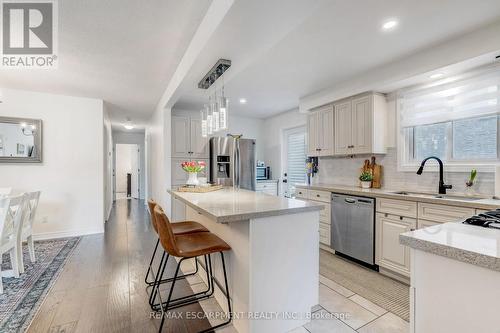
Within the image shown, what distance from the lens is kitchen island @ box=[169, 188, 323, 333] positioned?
5.30 ft

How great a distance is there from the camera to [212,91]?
150 inches

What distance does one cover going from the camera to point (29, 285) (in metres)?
2.38

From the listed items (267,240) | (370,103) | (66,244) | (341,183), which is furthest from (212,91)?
(66,244)

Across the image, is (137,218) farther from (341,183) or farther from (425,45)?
(425,45)

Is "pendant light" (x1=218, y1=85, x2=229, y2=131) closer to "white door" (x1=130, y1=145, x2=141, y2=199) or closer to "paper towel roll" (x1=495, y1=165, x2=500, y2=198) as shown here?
"paper towel roll" (x1=495, y1=165, x2=500, y2=198)

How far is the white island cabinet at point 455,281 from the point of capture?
0.74m

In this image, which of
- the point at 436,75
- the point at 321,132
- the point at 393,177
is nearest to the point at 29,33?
the point at 321,132

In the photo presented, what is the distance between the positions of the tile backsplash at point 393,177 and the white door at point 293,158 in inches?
30.4

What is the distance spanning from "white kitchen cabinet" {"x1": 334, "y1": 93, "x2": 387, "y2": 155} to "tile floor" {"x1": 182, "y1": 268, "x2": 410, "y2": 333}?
72.6 inches

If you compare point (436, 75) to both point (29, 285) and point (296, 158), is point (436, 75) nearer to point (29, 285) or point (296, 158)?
point (296, 158)

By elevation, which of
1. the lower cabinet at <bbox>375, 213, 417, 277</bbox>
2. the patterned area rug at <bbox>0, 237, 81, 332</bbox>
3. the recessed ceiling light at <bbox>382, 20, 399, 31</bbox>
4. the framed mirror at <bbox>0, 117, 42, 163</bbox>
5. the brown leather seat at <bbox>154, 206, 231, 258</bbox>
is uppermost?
the recessed ceiling light at <bbox>382, 20, 399, 31</bbox>

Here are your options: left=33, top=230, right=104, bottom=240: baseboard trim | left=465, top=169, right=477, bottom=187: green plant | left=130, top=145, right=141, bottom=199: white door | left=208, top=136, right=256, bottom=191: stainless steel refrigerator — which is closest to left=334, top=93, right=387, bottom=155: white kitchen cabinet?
left=465, top=169, right=477, bottom=187: green plant

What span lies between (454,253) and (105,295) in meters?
2.69

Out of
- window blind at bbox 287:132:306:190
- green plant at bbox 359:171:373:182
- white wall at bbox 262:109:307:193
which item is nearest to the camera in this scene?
green plant at bbox 359:171:373:182
